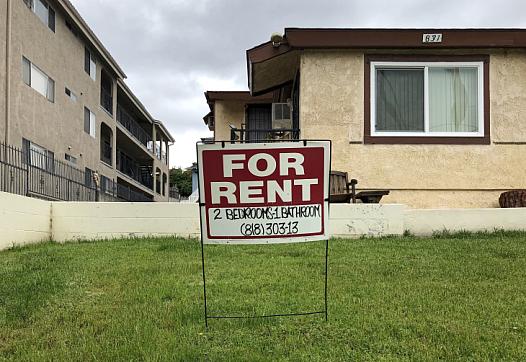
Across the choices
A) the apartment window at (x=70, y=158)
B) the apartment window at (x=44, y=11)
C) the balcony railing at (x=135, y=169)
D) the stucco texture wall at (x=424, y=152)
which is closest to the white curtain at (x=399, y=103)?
the stucco texture wall at (x=424, y=152)

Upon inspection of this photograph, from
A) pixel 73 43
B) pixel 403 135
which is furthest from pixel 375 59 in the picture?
pixel 73 43

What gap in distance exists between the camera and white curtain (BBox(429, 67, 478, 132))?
492 inches

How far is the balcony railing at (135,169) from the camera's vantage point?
39469 millimetres

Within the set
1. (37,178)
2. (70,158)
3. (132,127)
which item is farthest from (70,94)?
(132,127)

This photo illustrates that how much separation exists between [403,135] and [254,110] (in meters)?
9.08

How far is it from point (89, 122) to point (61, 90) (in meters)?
4.71

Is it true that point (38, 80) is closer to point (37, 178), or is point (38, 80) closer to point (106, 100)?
point (37, 178)

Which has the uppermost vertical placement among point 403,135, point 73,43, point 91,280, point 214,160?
point 73,43

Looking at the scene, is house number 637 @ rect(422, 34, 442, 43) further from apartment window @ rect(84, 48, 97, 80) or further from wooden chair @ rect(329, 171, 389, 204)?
apartment window @ rect(84, 48, 97, 80)

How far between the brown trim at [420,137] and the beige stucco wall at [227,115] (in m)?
8.49

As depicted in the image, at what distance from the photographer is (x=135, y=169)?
44.1m

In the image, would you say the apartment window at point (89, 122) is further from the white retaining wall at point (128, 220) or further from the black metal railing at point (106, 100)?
the white retaining wall at point (128, 220)

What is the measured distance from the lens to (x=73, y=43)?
25016mm

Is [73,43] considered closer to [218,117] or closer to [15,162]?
[218,117]
